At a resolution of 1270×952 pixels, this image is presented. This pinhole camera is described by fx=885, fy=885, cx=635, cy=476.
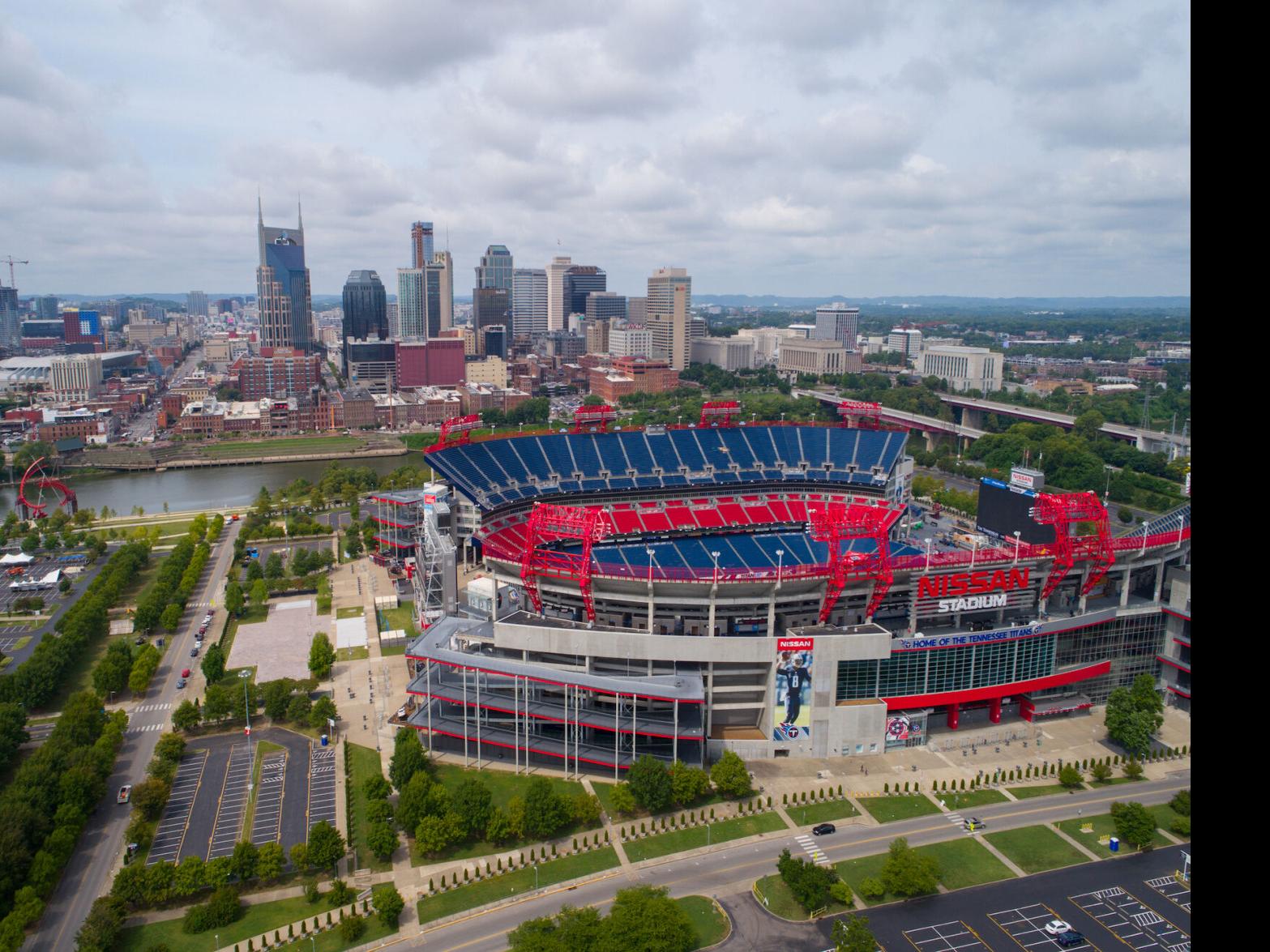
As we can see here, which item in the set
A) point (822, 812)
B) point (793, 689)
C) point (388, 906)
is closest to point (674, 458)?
point (793, 689)

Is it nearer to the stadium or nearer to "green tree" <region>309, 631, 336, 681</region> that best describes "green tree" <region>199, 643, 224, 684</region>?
"green tree" <region>309, 631, 336, 681</region>

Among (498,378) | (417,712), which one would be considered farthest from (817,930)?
(498,378)

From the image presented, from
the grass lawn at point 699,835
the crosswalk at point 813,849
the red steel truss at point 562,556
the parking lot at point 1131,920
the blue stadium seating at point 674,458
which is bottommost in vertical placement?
the parking lot at point 1131,920

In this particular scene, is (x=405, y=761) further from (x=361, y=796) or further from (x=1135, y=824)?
(x=1135, y=824)

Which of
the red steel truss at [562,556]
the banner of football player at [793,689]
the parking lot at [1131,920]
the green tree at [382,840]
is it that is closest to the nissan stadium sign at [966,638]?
the banner of football player at [793,689]

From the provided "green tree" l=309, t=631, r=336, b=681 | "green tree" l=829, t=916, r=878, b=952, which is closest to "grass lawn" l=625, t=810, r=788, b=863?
"green tree" l=829, t=916, r=878, b=952

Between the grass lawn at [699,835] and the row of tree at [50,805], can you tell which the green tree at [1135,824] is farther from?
the row of tree at [50,805]
